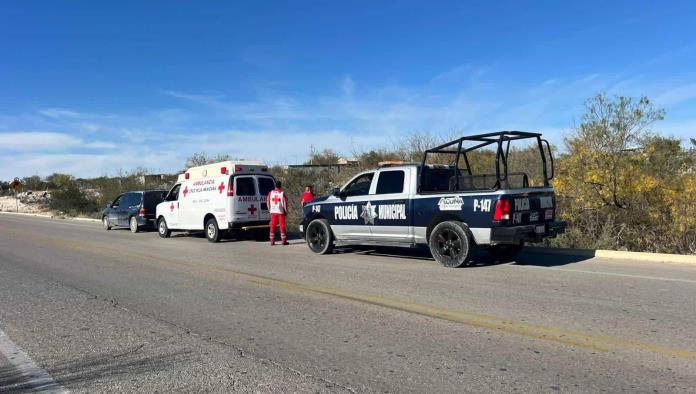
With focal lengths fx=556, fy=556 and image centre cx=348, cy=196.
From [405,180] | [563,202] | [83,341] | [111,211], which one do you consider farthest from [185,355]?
[111,211]

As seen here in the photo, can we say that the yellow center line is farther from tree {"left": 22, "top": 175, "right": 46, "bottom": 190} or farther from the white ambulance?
tree {"left": 22, "top": 175, "right": 46, "bottom": 190}

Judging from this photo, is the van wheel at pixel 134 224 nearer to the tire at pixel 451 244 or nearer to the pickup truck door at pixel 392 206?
the pickup truck door at pixel 392 206

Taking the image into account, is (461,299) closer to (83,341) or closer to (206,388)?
(206,388)

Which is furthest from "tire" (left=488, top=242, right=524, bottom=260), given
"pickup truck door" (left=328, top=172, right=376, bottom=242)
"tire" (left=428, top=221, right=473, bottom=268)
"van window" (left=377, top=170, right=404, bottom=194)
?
"pickup truck door" (left=328, top=172, right=376, bottom=242)

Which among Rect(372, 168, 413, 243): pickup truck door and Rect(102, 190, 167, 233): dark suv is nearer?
Rect(372, 168, 413, 243): pickup truck door

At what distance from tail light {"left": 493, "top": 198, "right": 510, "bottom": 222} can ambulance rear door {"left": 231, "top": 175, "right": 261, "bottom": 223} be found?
28.3 ft

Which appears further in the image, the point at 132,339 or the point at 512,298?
the point at 512,298

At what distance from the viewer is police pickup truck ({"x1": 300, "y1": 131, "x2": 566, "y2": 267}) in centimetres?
971

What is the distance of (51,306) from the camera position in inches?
301

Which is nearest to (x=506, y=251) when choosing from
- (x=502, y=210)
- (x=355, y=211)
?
(x=502, y=210)

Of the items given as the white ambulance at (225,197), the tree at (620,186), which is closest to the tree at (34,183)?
the white ambulance at (225,197)

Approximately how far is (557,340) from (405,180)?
5.98 meters

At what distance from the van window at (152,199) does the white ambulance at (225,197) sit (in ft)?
14.1

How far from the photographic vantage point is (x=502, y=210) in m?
9.47
